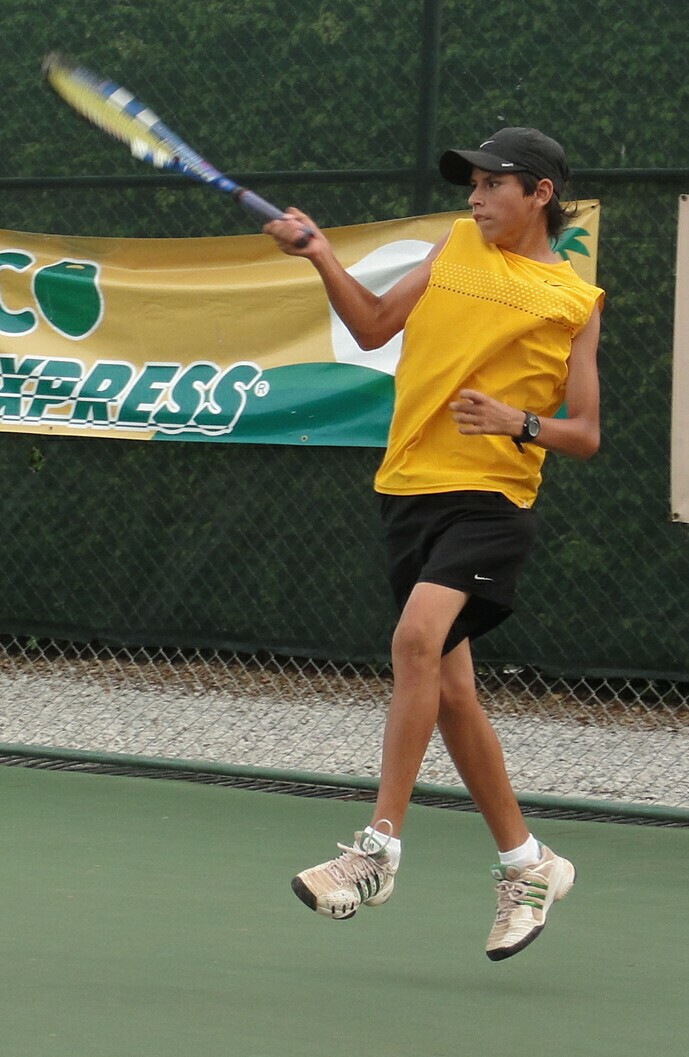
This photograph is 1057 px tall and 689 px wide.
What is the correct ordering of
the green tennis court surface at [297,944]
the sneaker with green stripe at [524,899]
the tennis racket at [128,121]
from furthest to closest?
1. the tennis racket at [128,121]
2. the sneaker with green stripe at [524,899]
3. the green tennis court surface at [297,944]

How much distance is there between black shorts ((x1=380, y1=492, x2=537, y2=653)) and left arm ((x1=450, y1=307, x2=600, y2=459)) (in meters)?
0.17

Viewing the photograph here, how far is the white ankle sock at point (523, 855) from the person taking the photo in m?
3.54

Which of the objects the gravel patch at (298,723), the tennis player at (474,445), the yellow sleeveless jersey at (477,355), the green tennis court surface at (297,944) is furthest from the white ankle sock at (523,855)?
the gravel patch at (298,723)

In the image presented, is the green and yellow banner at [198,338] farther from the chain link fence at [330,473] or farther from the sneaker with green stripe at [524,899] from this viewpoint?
the sneaker with green stripe at [524,899]

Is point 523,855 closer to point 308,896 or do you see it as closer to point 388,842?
point 388,842

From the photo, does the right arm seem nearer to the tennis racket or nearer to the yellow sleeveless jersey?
the yellow sleeveless jersey

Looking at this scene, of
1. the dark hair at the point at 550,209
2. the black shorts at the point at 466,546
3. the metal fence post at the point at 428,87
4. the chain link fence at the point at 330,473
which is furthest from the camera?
the metal fence post at the point at 428,87

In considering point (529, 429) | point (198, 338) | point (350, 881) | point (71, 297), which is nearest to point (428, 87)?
point (198, 338)

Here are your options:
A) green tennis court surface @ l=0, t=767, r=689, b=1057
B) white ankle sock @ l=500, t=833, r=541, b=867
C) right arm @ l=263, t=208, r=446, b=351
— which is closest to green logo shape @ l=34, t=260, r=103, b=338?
green tennis court surface @ l=0, t=767, r=689, b=1057

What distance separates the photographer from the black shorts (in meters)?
3.49

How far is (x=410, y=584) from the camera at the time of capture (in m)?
3.67

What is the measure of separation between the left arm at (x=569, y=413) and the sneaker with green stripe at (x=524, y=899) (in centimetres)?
79

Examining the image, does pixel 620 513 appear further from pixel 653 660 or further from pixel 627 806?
pixel 627 806

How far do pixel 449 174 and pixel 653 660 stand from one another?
97.9 inches
